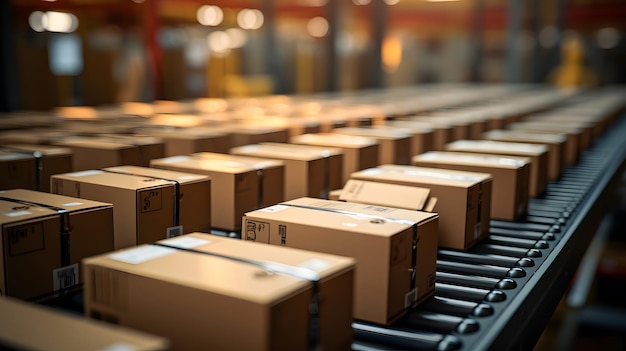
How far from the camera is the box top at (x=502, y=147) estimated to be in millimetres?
3938

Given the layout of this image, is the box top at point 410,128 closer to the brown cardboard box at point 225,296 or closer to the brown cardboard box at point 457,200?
the brown cardboard box at point 457,200

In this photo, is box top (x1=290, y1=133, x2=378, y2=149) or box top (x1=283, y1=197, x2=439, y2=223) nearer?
box top (x1=283, y1=197, x2=439, y2=223)

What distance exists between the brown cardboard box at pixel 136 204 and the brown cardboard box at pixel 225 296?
2.21ft

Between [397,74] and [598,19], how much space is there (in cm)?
581

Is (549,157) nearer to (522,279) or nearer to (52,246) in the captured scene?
(522,279)

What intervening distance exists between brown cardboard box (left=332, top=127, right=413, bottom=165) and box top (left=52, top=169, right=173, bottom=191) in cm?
193

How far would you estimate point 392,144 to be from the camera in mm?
4293

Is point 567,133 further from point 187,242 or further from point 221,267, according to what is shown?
point 221,267

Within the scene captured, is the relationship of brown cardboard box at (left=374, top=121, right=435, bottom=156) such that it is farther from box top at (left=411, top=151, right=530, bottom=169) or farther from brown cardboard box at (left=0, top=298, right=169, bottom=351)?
brown cardboard box at (left=0, top=298, right=169, bottom=351)

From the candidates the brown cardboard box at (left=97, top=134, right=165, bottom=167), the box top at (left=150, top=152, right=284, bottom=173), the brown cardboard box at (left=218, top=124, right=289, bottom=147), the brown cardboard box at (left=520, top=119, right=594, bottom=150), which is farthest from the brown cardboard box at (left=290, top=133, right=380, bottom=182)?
the brown cardboard box at (left=520, top=119, right=594, bottom=150)

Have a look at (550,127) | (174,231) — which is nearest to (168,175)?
(174,231)

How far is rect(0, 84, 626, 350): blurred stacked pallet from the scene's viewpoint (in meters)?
1.75

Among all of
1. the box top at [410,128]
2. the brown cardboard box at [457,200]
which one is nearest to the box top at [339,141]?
the box top at [410,128]

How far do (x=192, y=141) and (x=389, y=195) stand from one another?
1626mm
